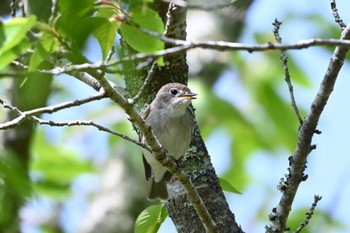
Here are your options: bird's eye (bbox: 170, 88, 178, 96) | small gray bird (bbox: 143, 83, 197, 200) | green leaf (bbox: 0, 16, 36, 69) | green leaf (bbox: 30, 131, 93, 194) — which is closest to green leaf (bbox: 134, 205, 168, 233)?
small gray bird (bbox: 143, 83, 197, 200)

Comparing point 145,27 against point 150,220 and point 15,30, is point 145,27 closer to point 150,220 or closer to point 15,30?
point 15,30

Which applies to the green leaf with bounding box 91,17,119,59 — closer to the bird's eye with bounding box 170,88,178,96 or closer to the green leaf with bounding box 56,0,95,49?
the green leaf with bounding box 56,0,95,49

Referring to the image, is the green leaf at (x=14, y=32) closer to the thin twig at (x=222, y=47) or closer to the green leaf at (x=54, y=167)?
the thin twig at (x=222, y=47)

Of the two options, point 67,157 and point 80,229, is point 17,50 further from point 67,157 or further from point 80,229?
point 80,229

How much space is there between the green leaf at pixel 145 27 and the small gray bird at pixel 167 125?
2327 mm

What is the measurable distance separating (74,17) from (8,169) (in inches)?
19.2

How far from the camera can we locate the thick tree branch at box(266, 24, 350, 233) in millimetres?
3508

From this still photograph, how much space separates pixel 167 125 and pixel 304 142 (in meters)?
2.40

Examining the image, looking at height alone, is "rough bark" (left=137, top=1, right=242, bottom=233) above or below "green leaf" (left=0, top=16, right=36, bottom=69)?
above

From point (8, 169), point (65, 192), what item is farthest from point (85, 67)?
point (65, 192)

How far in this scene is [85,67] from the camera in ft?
8.55

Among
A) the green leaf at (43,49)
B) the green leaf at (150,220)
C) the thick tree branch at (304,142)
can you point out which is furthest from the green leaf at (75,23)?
the green leaf at (150,220)

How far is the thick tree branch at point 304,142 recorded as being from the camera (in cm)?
351

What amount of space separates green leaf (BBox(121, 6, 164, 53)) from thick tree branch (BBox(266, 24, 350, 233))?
0.99m
